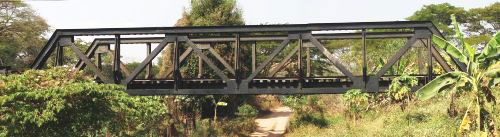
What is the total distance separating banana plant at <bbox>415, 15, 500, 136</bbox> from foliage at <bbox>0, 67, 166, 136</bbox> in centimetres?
860

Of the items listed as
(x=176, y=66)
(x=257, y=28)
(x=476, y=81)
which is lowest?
(x=476, y=81)

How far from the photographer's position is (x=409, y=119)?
18156 mm

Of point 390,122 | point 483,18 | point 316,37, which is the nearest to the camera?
point 316,37

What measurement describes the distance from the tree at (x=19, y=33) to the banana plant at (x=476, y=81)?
39800 millimetres

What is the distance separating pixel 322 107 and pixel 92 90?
21.8 meters

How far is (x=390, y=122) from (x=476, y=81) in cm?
781

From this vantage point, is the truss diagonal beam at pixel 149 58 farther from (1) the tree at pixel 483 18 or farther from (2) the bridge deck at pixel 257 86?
(1) the tree at pixel 483 18

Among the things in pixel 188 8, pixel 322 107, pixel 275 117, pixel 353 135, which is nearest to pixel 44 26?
pixel 188 8

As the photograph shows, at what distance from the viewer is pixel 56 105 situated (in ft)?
30.2

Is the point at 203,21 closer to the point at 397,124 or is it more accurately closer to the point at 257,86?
the point at 397,124

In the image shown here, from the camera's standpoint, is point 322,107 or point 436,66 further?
point 322,107

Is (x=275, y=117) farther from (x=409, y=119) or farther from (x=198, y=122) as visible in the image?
(x=409, y=119)

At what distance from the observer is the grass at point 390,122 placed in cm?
1551

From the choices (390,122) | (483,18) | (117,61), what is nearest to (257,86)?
(117,61)
